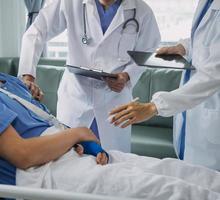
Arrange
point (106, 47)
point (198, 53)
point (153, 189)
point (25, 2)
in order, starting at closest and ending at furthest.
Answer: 1. point (153, 189)
2. point (198, 53)
3. point (106, 47)
4. point (25, 2)

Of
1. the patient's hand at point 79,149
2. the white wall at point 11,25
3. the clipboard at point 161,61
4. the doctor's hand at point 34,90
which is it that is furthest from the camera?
the white wall at point 11,25

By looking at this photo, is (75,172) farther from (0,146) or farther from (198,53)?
(198,53)

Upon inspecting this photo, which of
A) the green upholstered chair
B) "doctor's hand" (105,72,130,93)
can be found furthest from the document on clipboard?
the green upholstered chair

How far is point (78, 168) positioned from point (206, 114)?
64cm

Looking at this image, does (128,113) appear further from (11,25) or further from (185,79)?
(11,25)

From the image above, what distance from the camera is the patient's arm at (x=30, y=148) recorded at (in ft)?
3.58

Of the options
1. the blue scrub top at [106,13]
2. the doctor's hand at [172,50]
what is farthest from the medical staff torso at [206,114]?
the blue scrub top at [106,13]

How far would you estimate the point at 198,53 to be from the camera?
1.40 metres

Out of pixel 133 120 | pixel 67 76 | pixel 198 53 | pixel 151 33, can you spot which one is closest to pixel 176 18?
pixel 151 33

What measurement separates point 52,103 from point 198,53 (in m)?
1.96

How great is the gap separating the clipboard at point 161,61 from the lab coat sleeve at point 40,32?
1.95ft

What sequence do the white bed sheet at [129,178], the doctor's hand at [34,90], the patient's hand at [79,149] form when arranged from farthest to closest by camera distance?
the doctor's hand at [34,90] < the patient's hand at [79,149] < the white bed sheet at [129,178]

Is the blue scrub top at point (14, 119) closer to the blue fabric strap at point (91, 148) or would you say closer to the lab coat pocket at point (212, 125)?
the blue fabric strap at point (91, 148)

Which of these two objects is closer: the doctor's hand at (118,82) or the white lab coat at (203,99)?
the white lab coat at (203,99)
